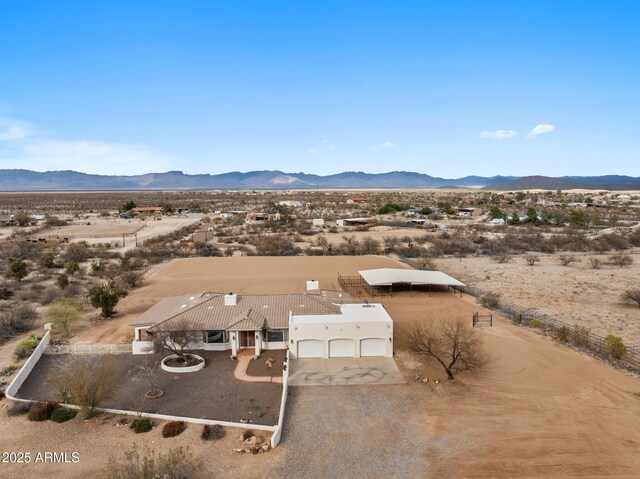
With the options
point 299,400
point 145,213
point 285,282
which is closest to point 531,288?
point 285,282

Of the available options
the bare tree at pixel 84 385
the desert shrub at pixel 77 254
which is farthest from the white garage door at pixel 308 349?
the desert shrub at pixel 77 254

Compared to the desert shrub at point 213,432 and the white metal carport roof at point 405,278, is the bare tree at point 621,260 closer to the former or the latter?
the white metal carport roof at point 405,278

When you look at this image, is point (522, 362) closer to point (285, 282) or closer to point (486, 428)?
point (486, 428)

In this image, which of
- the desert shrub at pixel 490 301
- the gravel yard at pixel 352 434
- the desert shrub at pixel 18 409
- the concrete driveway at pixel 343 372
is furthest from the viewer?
the desert shrub at pixel 490 301

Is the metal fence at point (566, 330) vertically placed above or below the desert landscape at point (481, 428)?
above

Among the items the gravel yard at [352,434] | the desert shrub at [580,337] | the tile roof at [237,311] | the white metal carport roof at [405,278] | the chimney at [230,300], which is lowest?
the gravel yard at [352,434]

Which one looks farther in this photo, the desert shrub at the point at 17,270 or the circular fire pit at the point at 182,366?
the desert shrub at the point at 17,270

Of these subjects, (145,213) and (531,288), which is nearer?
(531,288)
